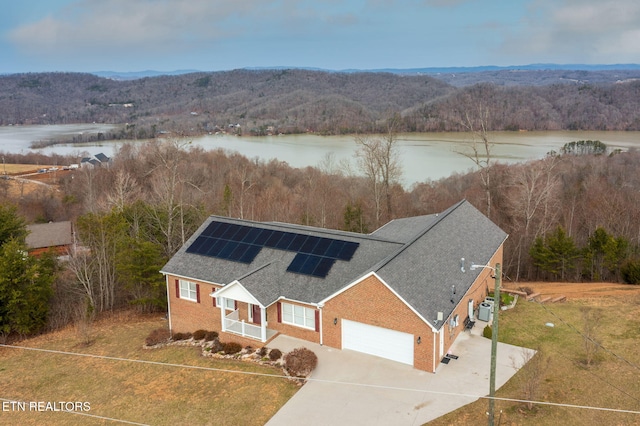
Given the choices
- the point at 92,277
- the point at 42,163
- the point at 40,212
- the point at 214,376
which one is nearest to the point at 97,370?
the point at 214,376

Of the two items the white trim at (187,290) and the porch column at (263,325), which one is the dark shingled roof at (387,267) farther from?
the porch column at (263,325)

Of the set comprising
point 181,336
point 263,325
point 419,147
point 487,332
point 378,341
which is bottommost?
point 181,336

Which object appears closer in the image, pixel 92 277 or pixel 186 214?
pixel 92 277

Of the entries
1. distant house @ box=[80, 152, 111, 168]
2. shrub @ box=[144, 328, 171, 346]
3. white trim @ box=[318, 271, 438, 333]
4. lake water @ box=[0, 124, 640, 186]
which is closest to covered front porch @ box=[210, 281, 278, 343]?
white trim @ box=[318, 271, 438, 333]

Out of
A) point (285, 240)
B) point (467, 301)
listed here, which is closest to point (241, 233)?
point (285, 240)

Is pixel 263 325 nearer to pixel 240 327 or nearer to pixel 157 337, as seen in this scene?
pixel 240 327

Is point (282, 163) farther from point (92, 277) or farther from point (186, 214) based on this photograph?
point (92, 277)
